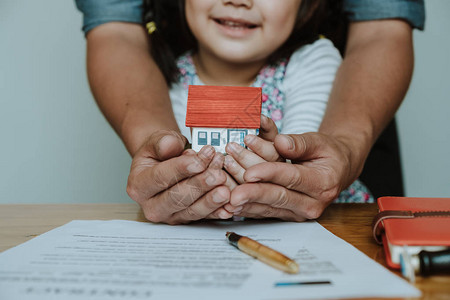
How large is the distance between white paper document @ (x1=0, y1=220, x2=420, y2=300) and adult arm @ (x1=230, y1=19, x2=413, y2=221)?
56 mm

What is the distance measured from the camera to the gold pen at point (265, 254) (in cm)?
37

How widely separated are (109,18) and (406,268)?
1.00m

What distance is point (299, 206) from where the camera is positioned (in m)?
0.58

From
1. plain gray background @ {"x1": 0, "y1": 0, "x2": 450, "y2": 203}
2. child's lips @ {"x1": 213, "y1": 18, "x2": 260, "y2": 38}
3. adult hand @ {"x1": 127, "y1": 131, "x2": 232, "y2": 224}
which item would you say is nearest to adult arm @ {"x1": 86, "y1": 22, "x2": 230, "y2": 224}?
adult hand @ {"x1": 127, "y1": 131, "x2": 232, "y2": 224}

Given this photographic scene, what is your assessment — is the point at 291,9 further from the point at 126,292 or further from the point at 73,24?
the point at 73,24

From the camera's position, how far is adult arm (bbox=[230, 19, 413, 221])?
1.76 ft

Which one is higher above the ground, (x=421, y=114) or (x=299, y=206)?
(x=299, y=206)

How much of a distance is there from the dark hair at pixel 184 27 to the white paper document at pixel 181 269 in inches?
27.0

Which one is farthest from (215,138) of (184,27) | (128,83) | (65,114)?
(65,114)

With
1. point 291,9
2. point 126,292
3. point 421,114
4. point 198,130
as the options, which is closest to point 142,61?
point 291,9

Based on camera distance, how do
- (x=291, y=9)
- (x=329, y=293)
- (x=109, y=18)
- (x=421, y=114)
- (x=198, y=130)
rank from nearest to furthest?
(x=329, y=293)
(x=198, y=130)
(x=291, y=9)
(x=109, y=18)
(x=421, y=114)

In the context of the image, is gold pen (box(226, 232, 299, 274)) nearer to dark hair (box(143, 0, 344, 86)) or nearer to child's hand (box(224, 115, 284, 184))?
child's hand (box(224, 115, 284, 184))

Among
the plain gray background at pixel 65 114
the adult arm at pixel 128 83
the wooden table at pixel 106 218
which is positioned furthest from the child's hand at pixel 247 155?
the plain gray background at pixel 65 114

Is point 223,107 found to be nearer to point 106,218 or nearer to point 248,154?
point 248,154
